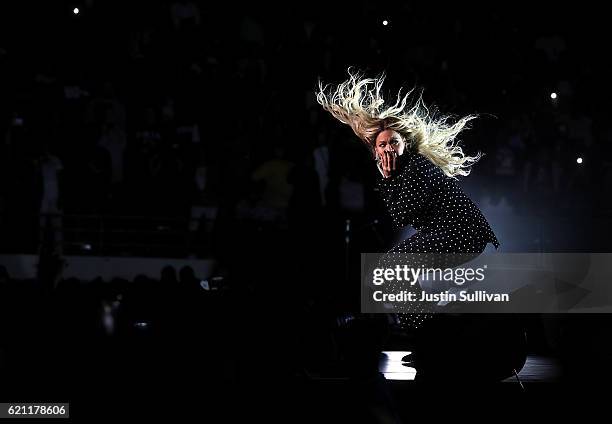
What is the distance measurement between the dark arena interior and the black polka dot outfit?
0.04m

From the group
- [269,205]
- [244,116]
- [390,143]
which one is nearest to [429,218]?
[390,143]

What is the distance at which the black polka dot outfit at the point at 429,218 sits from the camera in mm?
3953

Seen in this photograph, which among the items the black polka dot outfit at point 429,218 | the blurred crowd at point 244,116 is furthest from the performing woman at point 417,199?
the blurred crowd at point 244,116

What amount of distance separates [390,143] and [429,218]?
420 mm

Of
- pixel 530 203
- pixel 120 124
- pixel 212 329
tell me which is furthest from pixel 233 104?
pixel 212 329

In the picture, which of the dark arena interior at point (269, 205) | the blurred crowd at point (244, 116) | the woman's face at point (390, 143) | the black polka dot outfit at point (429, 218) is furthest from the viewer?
the blurred crowd at point (244, 116)

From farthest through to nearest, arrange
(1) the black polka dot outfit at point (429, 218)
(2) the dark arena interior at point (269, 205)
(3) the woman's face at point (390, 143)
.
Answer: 1. (2) the dark arena interior at point (269, 205)
2. (3) the woman's face at point (390, 143)
3. (1) the black polka dot outfit at point (429, 218)

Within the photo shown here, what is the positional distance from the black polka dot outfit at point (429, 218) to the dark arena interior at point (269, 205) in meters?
0.04

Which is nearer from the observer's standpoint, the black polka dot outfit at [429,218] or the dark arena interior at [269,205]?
the black polka dot outfit at [429,218]

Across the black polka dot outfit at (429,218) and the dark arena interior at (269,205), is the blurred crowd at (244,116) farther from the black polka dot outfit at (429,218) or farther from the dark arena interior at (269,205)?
the black polka dot outfit at (429,218)

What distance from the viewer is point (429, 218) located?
4.08m

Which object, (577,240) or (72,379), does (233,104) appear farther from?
(72,379)

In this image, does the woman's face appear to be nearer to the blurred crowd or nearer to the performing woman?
the performing woman

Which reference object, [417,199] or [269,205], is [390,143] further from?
[269,205]
